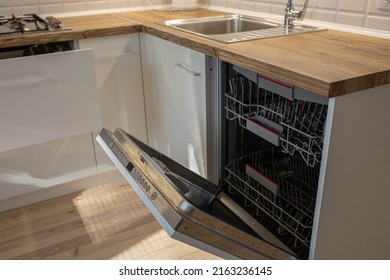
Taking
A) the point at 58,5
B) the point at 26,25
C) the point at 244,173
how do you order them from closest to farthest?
the point at 244,173 → the point at 26,25 → the point at 58,5

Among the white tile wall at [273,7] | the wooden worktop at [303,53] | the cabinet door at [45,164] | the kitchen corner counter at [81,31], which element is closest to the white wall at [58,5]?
the white tile wall at [273,7]

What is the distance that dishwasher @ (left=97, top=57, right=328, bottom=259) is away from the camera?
1049 millimetres

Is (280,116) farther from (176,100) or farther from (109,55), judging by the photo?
(109,55)

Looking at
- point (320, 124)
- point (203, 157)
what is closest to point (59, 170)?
point (203, 157)

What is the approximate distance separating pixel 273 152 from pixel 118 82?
865 mm

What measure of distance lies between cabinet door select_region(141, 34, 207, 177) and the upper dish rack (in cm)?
17

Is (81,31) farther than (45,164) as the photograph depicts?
No

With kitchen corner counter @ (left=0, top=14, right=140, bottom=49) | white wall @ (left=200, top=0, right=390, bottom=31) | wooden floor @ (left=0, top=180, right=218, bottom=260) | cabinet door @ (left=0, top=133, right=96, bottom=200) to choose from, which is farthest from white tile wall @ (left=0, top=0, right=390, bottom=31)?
wooden floor @ (left=0, top=180, right=218, bottom=260)

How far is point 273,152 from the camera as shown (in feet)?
4.99

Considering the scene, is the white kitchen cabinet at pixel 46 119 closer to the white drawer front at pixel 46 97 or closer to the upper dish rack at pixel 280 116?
the white drawer front at pixel 46 97

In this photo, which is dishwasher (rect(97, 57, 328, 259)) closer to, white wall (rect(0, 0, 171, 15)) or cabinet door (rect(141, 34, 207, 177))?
cabinet door (rect(141, 34, 207, 177))

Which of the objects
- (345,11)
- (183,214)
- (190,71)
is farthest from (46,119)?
(345,11)

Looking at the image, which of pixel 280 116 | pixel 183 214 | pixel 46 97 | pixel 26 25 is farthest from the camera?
pixel 26 25

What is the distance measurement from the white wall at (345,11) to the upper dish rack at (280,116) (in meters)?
0.45
